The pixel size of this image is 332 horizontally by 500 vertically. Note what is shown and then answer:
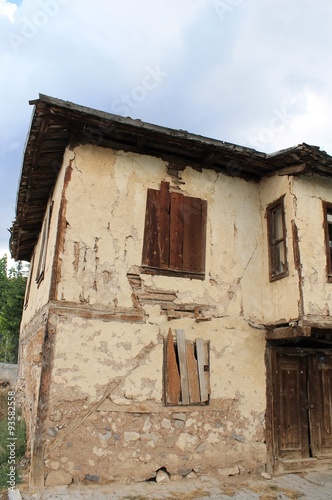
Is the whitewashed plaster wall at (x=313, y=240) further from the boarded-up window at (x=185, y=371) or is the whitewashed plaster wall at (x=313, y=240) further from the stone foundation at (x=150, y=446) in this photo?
the stone foundation at (x=150, y=446)

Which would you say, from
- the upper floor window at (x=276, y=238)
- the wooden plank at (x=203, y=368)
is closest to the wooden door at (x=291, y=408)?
the wooden plank at (x=203, y=368)

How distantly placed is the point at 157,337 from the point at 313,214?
3648 millimetres

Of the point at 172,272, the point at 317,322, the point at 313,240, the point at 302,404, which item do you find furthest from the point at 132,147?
the point at 302,404

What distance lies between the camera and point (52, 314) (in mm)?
6180

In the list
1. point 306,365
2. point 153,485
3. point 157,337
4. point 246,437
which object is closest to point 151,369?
point 157,337

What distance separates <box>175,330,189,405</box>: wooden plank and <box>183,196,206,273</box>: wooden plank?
124 centimetres

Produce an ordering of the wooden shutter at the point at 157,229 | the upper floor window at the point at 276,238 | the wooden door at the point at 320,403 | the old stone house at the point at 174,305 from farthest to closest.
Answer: the wooden door at the point at 320,403
the upper floor window at the point at 276,238
the wooden shutter at the point at 157,229
the old stone house at the point at 174,305

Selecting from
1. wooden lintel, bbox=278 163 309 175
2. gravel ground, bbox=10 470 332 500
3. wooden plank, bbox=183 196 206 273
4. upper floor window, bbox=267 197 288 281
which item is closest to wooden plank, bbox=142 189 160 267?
wooden plank, bbox=183 196 206 273

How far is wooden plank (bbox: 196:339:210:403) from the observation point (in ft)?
22.2

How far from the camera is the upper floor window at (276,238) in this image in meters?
7.50

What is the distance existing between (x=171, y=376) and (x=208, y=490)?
5.70 ft

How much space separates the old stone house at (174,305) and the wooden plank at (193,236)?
0.09 feet

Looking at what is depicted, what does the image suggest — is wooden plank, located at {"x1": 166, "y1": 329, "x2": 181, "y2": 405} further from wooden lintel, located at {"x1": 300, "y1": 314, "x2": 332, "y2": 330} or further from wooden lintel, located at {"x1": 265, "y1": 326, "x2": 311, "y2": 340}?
wooden lintel, located at {"x1": 300, "y1": 314, "x2": 332, "y2": 330}

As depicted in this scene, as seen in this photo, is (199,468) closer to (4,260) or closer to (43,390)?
(43,390)
